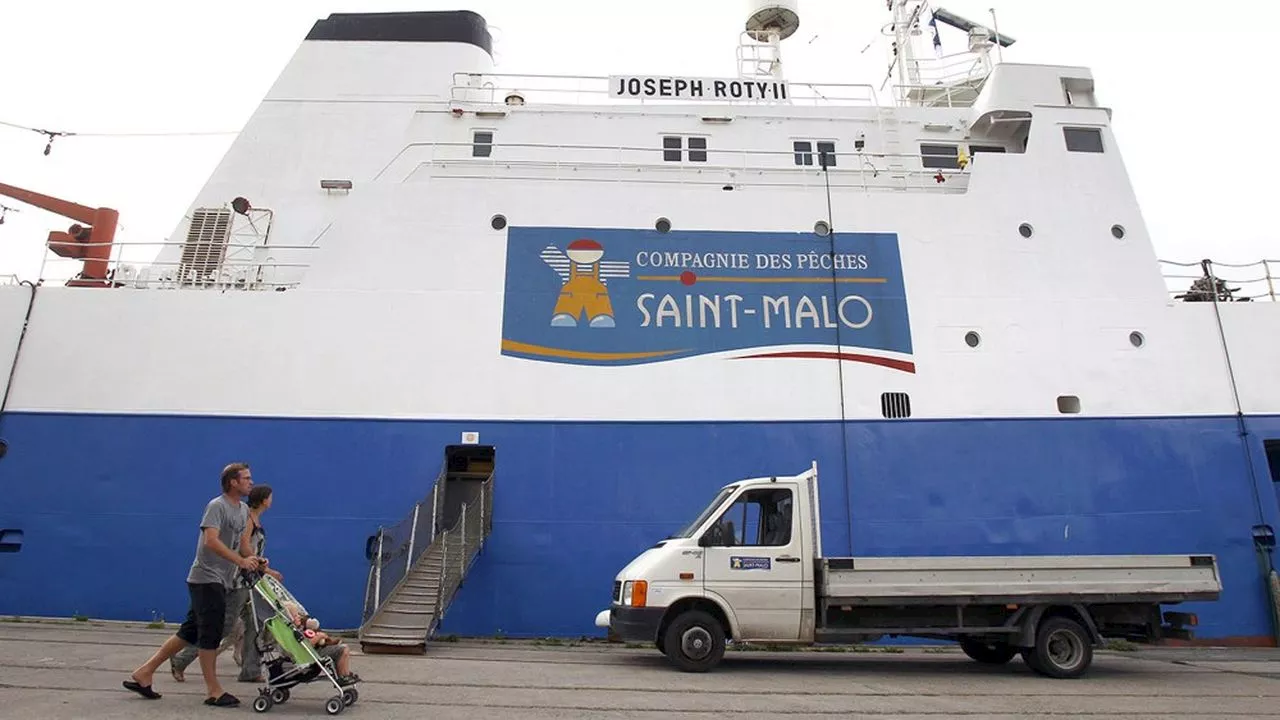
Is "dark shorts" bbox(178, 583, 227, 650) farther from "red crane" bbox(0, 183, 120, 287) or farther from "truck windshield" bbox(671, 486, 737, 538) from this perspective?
"red crane" bbox(0, 183, 120, 287)

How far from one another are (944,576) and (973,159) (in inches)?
253

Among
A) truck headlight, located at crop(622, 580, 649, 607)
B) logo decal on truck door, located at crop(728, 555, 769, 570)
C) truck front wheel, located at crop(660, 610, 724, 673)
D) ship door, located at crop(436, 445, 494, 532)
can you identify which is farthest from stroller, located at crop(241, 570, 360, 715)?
ship door, located at crop(436, 445, 494, 532)

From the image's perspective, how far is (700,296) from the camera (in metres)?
9.38

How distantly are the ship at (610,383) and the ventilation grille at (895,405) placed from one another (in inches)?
1.2

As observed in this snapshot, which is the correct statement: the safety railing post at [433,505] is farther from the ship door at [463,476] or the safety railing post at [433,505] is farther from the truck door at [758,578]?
the truck door at [758,578]

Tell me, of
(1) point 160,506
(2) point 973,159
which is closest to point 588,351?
(1) point 160,506

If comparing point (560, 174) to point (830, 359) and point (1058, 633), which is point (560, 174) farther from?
point (1058, 633)

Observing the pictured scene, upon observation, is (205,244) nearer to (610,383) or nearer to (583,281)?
(583,281)

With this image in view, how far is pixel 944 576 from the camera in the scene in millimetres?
6391

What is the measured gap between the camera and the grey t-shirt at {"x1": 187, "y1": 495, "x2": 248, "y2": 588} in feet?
14.0

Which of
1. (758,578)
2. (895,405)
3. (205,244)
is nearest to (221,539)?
(758,578)

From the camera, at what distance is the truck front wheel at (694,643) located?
6.31m

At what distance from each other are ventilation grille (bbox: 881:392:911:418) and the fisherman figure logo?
3.52m

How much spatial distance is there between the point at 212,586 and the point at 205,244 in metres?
7.10
